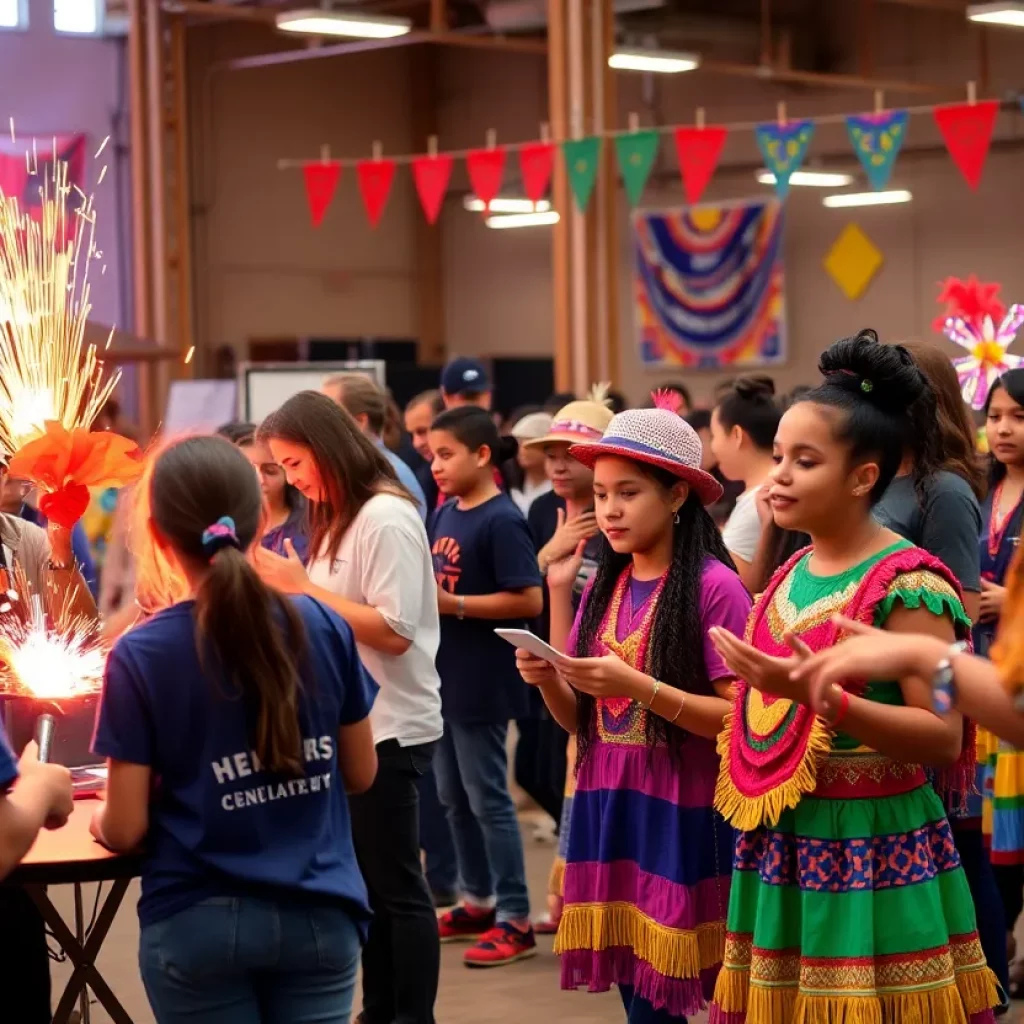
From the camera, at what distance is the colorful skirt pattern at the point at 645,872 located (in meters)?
3.07

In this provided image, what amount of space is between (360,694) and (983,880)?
185 cm

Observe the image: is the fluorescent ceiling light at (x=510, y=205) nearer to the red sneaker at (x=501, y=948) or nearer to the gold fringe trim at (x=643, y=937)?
the red sneaker at (x=501, y=948)

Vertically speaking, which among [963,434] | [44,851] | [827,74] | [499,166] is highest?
[827,74]

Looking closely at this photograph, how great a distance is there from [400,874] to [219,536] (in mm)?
1473

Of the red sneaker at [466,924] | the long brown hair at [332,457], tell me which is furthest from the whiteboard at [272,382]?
the long brown hair at [332,457]

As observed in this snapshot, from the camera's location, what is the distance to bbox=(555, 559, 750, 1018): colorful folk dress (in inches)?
121

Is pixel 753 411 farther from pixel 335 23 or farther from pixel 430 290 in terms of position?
pixel 430 290

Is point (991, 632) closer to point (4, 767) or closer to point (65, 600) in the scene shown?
point (65, 600)

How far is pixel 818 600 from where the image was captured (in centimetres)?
277

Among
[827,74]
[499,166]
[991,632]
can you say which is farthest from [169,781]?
[827,74]

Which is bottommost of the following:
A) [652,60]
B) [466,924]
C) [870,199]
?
[466,924]

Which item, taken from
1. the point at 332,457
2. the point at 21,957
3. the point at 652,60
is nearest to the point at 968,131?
the point at 652,60

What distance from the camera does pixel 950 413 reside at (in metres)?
3.71

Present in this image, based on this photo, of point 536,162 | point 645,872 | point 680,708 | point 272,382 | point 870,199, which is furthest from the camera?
point 870,199
